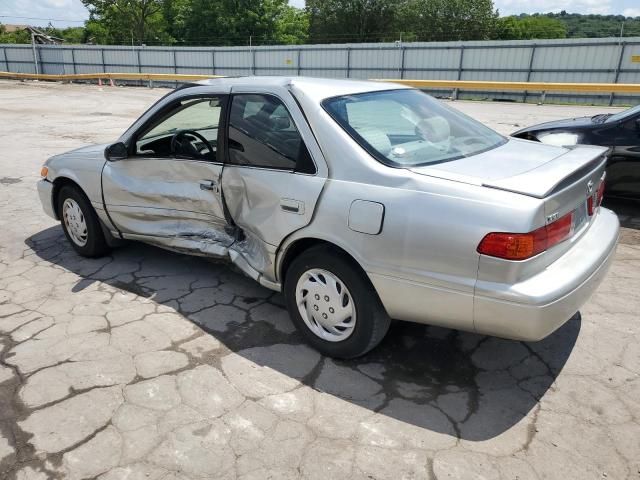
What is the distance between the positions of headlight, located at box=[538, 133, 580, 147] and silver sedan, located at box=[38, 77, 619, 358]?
2.72 metres

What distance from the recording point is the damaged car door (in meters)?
3.77

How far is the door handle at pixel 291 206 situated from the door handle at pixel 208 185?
0.72 m

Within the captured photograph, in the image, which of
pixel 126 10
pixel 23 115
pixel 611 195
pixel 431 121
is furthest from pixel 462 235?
pixel 126 10

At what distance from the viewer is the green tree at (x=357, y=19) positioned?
2259 inches

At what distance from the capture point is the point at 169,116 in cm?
407

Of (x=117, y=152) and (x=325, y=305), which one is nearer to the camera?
(x=325, y=305)

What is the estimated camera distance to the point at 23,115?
631 inches

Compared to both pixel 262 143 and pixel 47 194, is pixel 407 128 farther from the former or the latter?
pixel 47 194

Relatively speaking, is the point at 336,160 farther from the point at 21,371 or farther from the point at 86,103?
the point at 86,103

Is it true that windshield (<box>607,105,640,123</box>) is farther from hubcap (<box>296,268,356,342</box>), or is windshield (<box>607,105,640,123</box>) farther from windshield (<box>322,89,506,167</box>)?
hubcap (<box>296,268,356,342</box>)

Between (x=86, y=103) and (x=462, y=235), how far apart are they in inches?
814

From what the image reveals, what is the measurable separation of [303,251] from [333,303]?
365mm

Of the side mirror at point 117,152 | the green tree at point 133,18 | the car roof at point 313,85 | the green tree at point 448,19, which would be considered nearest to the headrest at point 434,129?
the car roof at point 313,85

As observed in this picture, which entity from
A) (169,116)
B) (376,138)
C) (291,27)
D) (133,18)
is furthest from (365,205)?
(133,18)
